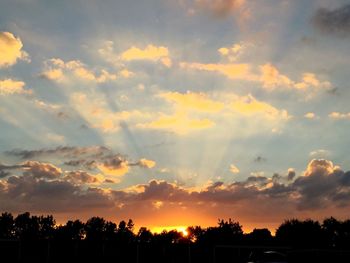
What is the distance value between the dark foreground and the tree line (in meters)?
44.9

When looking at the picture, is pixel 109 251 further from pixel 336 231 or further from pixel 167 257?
pixel 336 231

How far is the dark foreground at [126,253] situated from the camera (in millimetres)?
35594

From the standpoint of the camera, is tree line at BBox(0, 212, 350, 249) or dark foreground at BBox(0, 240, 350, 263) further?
tree line at BBox(0, 212, 350, 249)

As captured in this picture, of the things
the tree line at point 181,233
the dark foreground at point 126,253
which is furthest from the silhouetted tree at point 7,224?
the dark foreground at point 126,253

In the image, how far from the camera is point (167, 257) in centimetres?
4406

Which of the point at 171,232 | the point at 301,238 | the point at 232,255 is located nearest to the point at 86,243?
the point at 232,255

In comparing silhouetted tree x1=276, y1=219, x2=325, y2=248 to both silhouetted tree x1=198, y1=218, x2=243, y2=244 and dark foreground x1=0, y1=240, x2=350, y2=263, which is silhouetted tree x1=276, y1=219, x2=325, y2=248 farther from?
dark foreground x1=0, y1=240, x2=350, y2=263

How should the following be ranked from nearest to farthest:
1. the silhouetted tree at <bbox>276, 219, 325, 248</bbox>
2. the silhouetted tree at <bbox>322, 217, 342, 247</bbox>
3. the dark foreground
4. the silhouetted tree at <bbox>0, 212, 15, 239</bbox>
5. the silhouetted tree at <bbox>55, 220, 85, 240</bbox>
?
1. the dark foreground
2. the silhouetted tree at <bbox>276, 219, 325, 248</bbox>
3. the silhouetted tree at <bbox>322, 217, 342, 247</bbox>
4. the silhouetted tree at <bbox>0, 212, 15, 239</bbox>
5. the silhouetted tree at <bbox>55, 220, 85, 240</bbox>

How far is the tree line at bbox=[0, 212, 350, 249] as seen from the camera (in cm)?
10106

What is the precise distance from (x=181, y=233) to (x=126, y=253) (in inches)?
4832

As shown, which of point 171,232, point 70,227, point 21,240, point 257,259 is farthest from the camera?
point 171,232

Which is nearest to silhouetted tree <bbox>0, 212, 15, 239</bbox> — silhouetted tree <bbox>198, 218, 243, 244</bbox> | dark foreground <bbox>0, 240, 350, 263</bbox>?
silhouetted tree <bbox>198, 218, 243, 244</bbox>

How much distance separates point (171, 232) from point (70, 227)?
34060 mm

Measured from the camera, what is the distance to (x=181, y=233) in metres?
163
